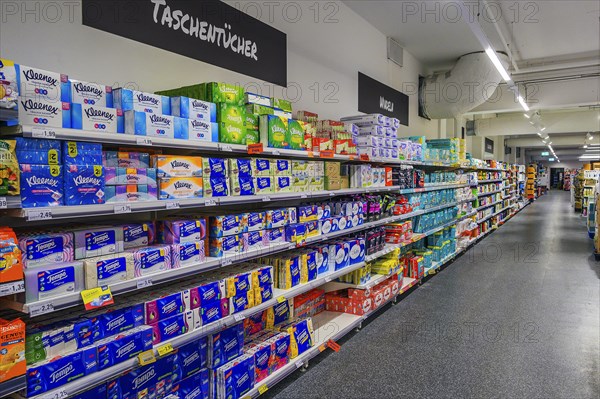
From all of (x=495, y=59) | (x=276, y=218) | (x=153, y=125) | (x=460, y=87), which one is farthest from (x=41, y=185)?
(x=460, y=87)

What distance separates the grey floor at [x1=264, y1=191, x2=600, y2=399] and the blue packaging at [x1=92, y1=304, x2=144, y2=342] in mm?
1360

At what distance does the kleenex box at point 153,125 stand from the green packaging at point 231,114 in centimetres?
31

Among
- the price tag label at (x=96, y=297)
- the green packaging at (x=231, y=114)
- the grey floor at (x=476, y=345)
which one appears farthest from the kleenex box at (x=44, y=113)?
the grey floor at (x=476, y=345)

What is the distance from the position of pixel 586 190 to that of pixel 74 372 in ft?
57.7

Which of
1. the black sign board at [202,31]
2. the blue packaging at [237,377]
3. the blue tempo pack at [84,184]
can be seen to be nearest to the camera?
the blue tempo pack at [84,184]

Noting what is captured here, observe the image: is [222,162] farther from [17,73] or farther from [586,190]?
[586,190]

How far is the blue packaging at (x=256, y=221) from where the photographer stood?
2855 millimetres

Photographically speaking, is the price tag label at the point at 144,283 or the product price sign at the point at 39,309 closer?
the product price sign at the point at 39,309

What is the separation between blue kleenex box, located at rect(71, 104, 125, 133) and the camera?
1.90 metres

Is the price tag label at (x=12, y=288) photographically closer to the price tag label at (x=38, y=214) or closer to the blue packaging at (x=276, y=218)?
the price tag label at (x=38, y=214)

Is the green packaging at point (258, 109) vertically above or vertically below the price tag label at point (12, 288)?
above

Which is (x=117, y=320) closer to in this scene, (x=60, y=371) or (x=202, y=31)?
(x=60, y=371)

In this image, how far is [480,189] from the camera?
410 inches

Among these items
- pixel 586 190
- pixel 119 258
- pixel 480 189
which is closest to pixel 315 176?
pixel 119 258
